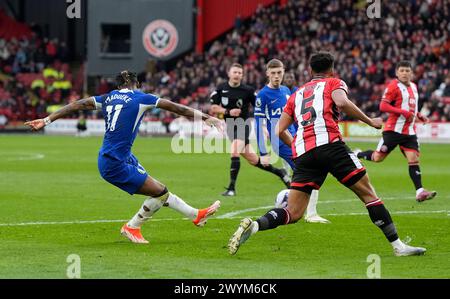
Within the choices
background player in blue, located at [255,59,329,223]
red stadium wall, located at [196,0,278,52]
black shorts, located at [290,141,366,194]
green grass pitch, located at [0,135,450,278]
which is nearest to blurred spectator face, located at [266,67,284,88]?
background player in blue, located at [255,59,329,223]

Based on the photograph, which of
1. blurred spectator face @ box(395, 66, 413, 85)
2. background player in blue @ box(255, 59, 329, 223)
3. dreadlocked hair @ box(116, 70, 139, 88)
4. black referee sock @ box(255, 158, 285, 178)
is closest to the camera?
dreadlocked hair @ box(116, 70, 139, 88)

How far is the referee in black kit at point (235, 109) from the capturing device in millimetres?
18484

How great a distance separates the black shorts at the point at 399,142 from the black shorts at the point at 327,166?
7386mm

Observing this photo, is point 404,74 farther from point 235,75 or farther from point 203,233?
point 203,233

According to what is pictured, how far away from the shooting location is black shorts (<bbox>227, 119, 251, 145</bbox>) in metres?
18.6

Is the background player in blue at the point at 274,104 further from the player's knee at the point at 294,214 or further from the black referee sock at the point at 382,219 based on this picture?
the black referee sock at the point at 382,219

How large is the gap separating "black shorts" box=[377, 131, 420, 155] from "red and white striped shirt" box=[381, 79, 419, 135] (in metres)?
0.08

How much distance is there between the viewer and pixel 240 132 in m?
18.6

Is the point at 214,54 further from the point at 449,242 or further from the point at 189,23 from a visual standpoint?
the point at 449,242

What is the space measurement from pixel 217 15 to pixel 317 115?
4423cm

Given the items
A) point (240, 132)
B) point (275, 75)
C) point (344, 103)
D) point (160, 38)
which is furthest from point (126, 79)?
point (160, 38)

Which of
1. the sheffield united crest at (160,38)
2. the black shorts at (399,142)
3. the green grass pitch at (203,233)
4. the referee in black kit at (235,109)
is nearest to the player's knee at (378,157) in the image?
the black shorts at (399,142)

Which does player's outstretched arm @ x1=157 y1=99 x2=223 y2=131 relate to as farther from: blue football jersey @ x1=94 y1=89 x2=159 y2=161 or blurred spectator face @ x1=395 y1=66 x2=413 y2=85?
blurred spectator face @ x1=395 y1=66 x2=413 y2=85
